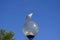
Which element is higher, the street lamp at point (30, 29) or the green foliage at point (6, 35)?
the green foliage at point (6, 35)

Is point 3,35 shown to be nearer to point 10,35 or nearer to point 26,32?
point 10,35

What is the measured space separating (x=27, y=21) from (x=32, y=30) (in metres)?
0.39

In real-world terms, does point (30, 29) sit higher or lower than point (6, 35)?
lower

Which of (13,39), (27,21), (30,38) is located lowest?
(30,38)

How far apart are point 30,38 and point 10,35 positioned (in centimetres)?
2224

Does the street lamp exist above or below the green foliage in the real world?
Answer: below

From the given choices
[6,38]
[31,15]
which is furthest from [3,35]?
[31,15]

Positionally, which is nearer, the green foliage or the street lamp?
the street lamp

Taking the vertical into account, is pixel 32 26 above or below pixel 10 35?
below

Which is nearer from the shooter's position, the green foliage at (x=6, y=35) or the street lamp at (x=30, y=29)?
the street lamp at (x=30, y=29)

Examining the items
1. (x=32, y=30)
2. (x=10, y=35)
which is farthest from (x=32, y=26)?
(x=10, y=35)

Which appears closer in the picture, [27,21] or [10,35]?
[27,21]

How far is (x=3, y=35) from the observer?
1181 inches

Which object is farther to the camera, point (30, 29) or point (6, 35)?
point (6, 35)
